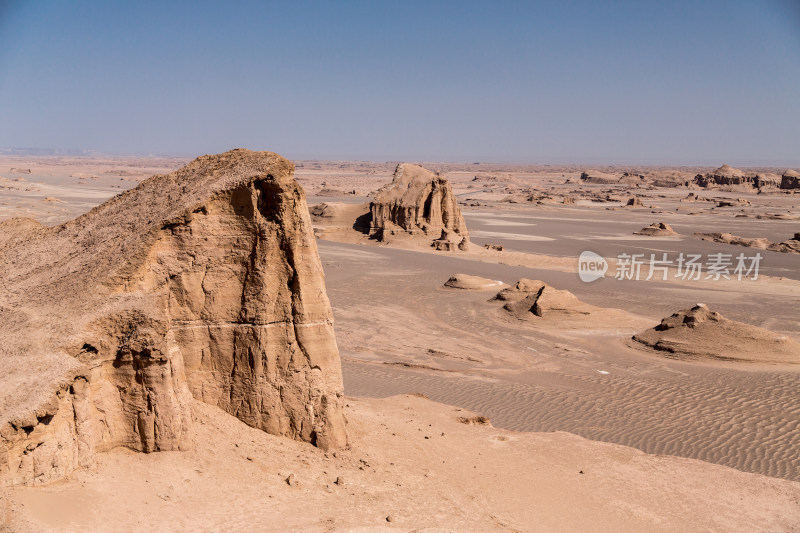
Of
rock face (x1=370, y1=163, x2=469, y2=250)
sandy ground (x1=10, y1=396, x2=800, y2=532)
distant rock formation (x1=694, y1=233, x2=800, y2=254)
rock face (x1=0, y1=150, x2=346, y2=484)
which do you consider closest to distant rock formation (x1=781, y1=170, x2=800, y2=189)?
distant rock formation (x1=694, y1=233, x2=800, y2=254)

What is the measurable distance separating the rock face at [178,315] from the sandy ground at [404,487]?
1.12 feet

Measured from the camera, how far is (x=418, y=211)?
34.7 metres

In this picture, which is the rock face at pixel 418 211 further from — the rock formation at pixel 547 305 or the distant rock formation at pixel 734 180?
the distant rock formation at pixel 734 180

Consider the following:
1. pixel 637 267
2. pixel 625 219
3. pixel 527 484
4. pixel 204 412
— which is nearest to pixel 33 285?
pixel 204 412

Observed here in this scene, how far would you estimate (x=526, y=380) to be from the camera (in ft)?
46.0

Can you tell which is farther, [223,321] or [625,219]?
[625,219]

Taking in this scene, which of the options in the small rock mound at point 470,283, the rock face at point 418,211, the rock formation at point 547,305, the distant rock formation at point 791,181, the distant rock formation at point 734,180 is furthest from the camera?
the distant rock formation at point 734,180

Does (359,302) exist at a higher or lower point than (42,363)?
lower

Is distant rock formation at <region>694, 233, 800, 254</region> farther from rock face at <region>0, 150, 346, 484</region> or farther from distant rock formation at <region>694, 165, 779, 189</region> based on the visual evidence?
distant rock formation at <region>694, 165, 779, 189</region>

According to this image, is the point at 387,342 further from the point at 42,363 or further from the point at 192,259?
the point at 42,363

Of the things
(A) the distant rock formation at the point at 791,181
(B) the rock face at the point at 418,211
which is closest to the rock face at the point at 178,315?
(B) the rock face at the point at 418,211

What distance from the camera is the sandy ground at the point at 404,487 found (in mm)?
5680

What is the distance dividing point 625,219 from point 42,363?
5519cm

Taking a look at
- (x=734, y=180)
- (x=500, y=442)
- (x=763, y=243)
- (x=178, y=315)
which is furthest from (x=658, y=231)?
(x=734, y=180)
